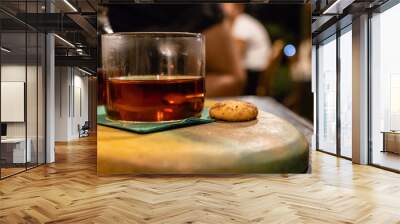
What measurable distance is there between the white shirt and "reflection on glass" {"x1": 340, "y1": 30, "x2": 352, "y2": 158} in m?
2.58

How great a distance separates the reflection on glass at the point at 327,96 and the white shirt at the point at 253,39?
3.30 metres

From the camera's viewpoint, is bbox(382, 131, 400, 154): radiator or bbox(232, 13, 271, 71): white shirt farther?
bbox(382, 131, 400, 154): radiator

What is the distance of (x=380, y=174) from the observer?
5910 millimetres

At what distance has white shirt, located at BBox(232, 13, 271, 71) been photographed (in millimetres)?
5613

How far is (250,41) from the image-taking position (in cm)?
564

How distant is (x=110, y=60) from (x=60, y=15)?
4010 millimetres

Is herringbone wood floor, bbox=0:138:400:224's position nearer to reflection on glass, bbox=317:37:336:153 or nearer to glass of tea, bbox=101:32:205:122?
glass of tea, bbox=101:32:205:122

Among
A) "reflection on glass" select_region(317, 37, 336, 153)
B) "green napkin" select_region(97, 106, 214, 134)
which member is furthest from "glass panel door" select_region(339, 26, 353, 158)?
"green napkin" select_region(97, 106, 214, 134)

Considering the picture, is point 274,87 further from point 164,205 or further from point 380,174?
point 164,205

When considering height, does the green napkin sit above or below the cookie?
below

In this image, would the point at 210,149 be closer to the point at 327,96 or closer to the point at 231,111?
the point at 231,111

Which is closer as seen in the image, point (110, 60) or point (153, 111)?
point (110, 60)

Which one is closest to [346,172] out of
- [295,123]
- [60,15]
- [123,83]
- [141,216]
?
[295,123]

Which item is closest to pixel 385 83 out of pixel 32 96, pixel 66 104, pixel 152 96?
pixel 152 96
